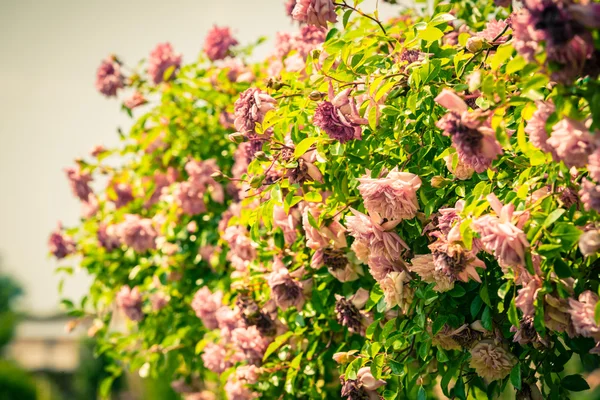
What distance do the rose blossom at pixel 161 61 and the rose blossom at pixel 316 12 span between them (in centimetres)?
155

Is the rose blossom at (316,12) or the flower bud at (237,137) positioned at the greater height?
the rose blossom at (316,12)

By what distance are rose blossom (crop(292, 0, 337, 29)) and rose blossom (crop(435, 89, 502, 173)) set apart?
1.64 feet

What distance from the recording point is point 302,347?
2518 millimetres

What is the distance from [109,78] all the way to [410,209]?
2.13 metres

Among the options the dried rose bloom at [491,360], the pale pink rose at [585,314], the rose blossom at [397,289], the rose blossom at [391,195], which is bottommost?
the dried rose bloom at [491,360]

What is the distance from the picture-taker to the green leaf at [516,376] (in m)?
1.78

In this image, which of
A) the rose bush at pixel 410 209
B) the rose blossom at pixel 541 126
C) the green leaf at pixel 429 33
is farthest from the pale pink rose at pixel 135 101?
the rose blossom at pixel 541 126

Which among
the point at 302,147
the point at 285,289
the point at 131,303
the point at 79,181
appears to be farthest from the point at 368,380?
the point at 79,181

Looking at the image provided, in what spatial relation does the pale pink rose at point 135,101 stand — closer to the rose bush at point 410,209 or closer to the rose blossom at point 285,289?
the rose bush at point 410,209

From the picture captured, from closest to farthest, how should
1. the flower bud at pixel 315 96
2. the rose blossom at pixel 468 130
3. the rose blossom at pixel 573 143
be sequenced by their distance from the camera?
the rose blossom at pixel 573 143
the rose blossom at pixel 468 130
the flower bud at pixel 315 96

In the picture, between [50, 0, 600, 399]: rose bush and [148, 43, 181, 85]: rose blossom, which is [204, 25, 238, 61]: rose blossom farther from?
[148, 43, 181, 85]: rose blossom

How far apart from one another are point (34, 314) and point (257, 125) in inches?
961

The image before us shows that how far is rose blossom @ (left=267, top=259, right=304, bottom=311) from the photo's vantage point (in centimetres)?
226

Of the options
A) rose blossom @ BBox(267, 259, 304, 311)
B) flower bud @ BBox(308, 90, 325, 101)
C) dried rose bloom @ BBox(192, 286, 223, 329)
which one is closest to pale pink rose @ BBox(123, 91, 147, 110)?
dried rose bloom @ BBox(192, 286, 223, 329)
